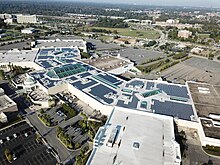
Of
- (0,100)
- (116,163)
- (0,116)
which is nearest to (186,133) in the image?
(116,163)

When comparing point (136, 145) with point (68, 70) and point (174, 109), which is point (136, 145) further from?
point (68, 70)

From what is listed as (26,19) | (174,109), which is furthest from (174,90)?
(26,19)

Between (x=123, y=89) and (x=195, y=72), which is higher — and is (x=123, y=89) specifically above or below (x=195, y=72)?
above

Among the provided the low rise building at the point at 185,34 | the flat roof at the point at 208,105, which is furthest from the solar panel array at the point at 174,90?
the low rise building at the point at 185,34

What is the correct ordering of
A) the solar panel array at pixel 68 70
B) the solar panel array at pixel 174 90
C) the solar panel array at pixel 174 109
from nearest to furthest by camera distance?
the solar panel array at pixel 174 109 → the solar panel array at pixel 174 90 → the solar panel array at pixel 68 70

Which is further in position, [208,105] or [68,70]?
[68,70]

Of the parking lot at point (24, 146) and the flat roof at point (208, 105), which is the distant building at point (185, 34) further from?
the parking lot at point (24, 146)

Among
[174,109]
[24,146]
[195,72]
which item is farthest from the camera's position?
[195,72]

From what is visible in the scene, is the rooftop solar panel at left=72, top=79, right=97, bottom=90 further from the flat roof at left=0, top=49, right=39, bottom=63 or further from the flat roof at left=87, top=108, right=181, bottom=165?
the flat roof at left=0, top=49, right=39, bottom=63
